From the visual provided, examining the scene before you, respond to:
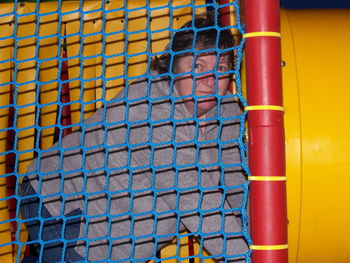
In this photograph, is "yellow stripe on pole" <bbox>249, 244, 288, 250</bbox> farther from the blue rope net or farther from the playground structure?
the playground structure

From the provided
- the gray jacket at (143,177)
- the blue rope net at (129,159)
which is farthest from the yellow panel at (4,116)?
the gray jacket at (143,177)

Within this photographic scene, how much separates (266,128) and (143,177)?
366 millimetres

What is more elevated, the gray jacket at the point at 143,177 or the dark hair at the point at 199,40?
the dark hair at the point at 199,40

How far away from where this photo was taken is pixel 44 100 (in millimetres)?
1551

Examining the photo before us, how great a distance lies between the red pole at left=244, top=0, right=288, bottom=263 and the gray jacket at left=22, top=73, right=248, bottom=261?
12 cm

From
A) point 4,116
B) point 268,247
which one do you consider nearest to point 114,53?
point 4,116

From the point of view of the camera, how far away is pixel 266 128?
Result: 39.9 inches

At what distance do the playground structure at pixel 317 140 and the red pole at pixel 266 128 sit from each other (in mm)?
213

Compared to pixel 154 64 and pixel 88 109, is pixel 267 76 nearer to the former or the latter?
pixel 154 64

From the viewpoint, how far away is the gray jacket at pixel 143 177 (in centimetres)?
119

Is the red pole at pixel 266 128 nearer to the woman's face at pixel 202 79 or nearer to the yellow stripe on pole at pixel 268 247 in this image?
the yellow stripe on pole at pixel 268 247

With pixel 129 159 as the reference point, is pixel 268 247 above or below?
below

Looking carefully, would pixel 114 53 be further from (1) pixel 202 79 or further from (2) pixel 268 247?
(2) pixel 268 247

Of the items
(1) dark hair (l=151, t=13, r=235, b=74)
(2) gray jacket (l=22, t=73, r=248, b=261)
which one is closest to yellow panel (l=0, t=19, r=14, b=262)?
(2) gray jacket (l=22, t=73, r=248, b=261)
